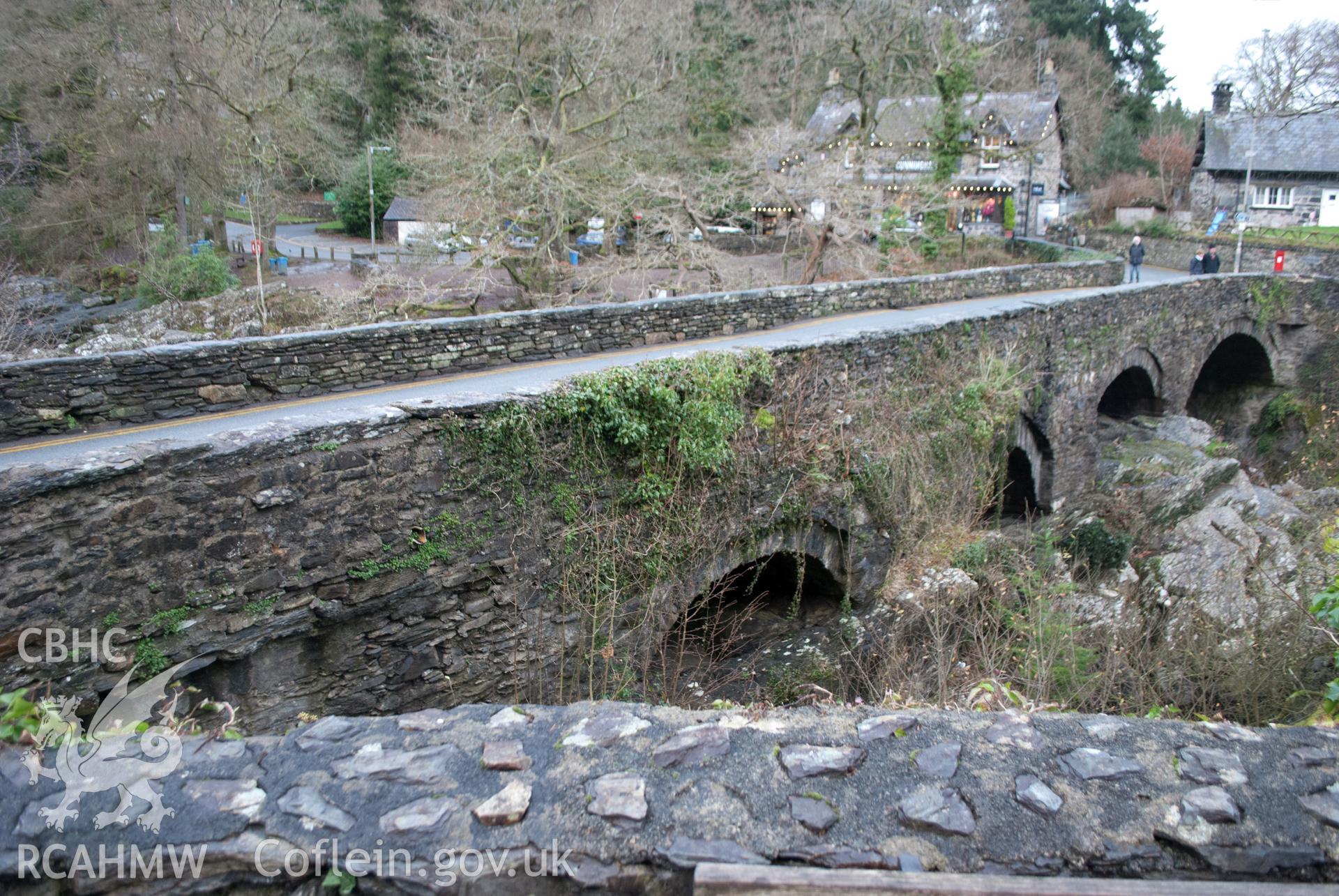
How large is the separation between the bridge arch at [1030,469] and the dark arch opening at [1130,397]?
4588mm

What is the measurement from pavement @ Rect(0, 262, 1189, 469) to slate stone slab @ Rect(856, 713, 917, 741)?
4274 mm

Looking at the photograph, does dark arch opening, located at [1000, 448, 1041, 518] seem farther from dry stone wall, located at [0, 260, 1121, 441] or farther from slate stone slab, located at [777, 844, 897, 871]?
slate stone slab, located at [777, 844, 897, 871]

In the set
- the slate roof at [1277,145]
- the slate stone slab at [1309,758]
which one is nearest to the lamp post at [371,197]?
the slate stone slab at [1309,758]

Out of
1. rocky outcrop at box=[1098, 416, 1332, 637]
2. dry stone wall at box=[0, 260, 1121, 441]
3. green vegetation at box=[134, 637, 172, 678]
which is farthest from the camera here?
rocky outcrop at box=[1098, 416, 1332, 637]

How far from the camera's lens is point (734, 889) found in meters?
2.56

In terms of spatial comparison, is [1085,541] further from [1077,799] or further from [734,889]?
[734,889]

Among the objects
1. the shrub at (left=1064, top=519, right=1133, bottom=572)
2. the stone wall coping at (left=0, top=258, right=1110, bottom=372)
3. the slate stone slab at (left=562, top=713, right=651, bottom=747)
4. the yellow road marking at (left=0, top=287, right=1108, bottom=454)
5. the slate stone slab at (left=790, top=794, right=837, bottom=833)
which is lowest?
the shrub at (left=1064, top=519, right=1133, bottom=572)

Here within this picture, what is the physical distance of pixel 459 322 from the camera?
1036 centimetres

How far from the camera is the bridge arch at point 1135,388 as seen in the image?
57.1 feet

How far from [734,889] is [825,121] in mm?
38715

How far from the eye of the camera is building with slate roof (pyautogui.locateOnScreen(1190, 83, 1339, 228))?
110 ft

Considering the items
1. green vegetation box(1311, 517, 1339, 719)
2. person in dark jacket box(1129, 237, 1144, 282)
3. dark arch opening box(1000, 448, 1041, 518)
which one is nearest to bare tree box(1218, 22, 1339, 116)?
person in dark jacket box(1129, 237, 1144, 282)

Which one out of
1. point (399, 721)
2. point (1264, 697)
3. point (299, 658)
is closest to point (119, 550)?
point (299, 658)

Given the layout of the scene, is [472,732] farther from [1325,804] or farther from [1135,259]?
[1135,259]
